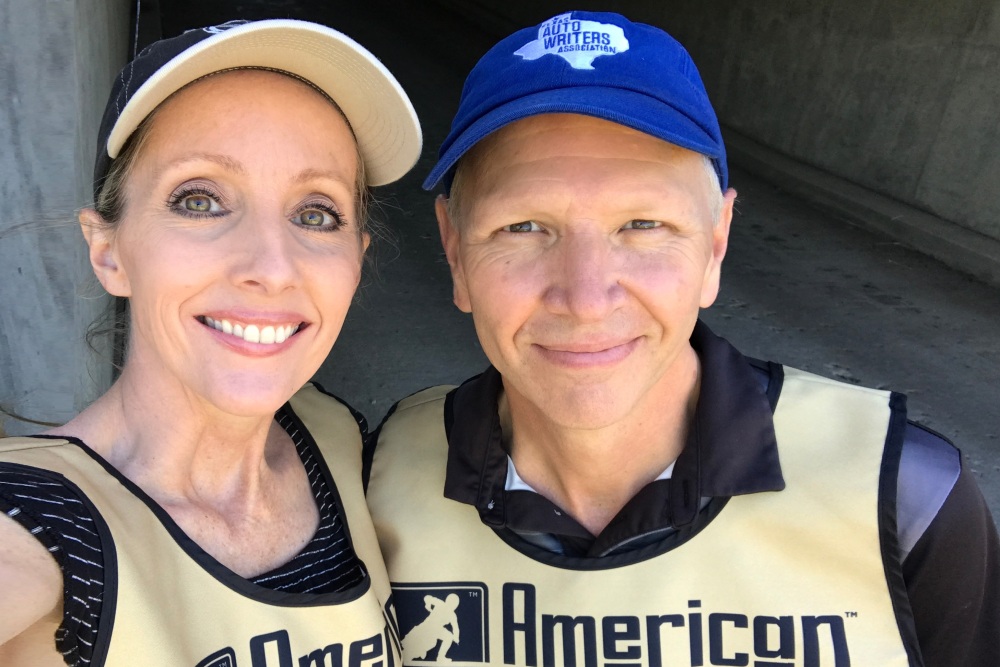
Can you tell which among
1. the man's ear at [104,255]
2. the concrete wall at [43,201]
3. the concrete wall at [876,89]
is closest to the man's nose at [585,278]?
the man's ear at [104,255]

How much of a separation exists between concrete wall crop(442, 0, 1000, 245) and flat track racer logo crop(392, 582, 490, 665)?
6.09 metres

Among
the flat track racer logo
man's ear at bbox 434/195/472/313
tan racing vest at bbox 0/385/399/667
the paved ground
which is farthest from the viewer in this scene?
the paved ground

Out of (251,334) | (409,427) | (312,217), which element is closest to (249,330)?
(251,334)

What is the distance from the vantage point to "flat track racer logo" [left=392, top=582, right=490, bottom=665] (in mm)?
1728

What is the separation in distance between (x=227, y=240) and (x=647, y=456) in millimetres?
964

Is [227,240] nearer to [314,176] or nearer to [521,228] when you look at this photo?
[314,176]

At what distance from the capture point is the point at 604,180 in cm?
161

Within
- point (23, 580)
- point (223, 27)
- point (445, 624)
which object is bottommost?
point (445, 624)

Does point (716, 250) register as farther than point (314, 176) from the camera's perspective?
Yes

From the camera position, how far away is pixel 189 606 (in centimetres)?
139

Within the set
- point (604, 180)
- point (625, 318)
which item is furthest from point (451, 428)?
point (604, 180)

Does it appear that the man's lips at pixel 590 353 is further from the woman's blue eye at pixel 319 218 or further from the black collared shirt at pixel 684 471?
the woman's blue eye at pixel 319 218

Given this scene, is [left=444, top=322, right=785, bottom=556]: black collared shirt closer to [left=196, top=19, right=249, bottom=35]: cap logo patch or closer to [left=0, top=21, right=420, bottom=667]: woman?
[left=0, top=21, right=420, bottom=667]: woman

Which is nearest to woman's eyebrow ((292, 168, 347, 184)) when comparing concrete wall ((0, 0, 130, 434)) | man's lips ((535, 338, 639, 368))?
man's lips ((535, 338, 639, 368))
